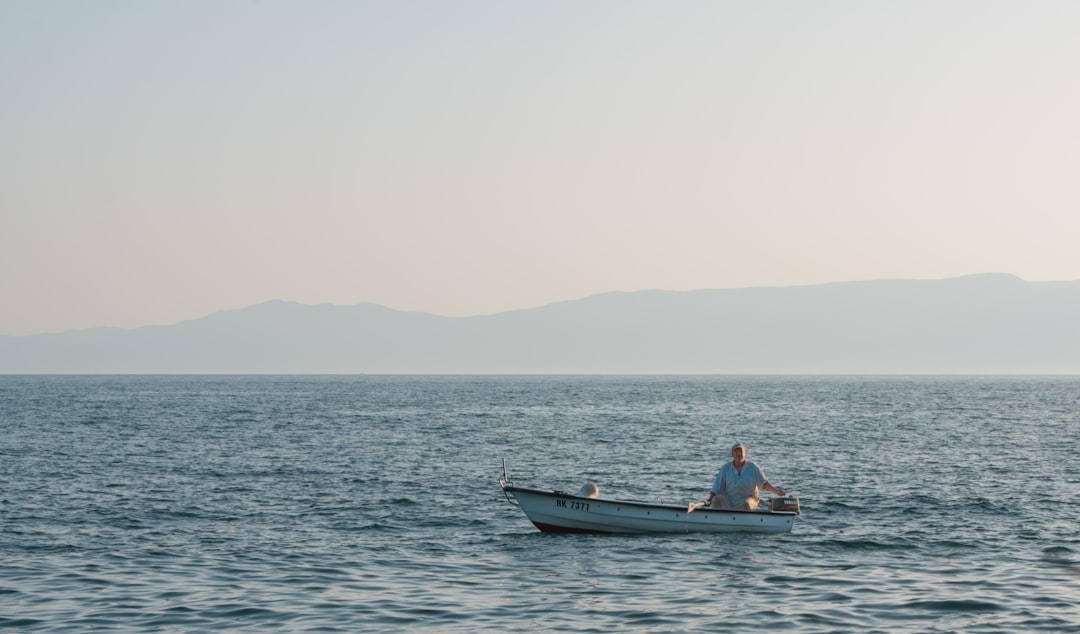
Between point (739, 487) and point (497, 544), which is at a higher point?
point (739, 487)

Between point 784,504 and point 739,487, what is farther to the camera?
point 739,487

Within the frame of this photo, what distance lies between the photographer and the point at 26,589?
23000mm

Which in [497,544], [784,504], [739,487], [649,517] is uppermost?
[739,487]

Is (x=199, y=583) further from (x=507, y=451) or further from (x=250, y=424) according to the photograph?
(x=250, y=424)

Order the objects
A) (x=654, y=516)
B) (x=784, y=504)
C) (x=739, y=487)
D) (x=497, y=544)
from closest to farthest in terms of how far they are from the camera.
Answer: (x=497, y=544), (x=654, y=516), (x=784, y=504), (x=739, y=487)

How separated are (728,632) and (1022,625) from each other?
502 centimetres

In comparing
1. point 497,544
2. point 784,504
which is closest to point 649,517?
point 784,504

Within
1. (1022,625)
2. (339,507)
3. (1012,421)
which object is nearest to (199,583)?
(339,507)

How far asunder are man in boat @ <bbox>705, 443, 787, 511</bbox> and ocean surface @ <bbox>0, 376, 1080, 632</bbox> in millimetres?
993

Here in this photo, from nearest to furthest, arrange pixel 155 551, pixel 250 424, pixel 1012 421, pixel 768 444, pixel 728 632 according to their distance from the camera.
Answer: pixel 728 632 < pixel 155 551 < pixel 768 444 < pixel 250 424 < pixel 1012 421

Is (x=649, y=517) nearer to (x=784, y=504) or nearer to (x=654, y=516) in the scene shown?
(x=654, y=516)

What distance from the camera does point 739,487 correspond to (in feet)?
100

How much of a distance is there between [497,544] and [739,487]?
20.8 feet

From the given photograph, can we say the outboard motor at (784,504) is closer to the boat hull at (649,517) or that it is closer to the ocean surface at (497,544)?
the boat hull at (649,517)
